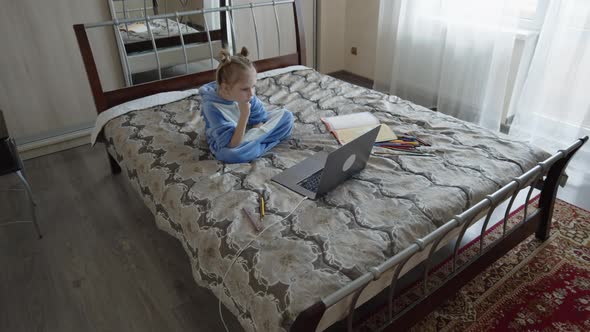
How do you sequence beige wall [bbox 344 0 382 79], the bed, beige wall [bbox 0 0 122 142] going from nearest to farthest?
1. the bed
2. beige wall [bbox 0 0 122 142]
3. beige wall [bbox 344 0 382 79]

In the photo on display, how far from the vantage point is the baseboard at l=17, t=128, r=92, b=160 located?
292 cm

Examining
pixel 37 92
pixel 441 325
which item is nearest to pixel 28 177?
pixel 37 92

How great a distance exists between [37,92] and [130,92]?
845 mm

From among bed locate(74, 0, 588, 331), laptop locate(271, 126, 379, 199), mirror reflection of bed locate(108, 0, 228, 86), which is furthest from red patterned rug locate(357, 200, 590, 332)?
mirror reflection of bed locate(108, 0, 228, 86)

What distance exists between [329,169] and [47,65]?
2317 millimetres

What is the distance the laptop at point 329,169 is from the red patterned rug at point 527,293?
0.56 m

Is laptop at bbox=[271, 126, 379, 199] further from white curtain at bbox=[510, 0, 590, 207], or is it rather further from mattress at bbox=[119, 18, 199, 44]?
mattress at bbox=[119, 18, 199, 44]

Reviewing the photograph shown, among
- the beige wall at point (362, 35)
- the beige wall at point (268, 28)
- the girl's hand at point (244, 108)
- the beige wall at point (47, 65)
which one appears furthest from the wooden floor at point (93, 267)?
the beige wall at point (362, 35)

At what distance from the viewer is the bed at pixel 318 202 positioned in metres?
1.24

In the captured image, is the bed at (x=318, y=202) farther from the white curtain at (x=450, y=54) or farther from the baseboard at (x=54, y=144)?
the white curtain at (x=450, y=54)

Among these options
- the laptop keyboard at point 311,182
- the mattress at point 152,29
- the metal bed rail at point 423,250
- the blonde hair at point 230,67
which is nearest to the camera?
the metal bed rail at point 423,250

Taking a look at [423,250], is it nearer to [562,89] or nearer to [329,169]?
[329,169]

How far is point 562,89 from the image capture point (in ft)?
8.59

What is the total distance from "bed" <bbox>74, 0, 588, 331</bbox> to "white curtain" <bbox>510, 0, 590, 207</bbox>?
0.90 meters
